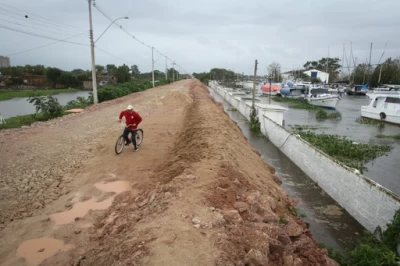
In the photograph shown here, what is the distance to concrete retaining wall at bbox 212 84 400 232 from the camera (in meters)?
6.70

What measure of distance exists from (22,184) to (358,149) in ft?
50.1

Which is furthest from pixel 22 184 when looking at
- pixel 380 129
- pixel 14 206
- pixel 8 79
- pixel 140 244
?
pixel 8 79

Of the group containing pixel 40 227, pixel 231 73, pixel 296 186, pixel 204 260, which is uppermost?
pixel 231 73

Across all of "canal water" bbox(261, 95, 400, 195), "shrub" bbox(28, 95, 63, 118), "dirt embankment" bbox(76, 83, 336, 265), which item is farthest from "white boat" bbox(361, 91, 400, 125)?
"shrub" bbox(28, 95, 63, 118)

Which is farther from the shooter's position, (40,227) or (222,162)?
(222,162)

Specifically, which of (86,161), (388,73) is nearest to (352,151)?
(86,161)

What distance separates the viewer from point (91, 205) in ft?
23.0

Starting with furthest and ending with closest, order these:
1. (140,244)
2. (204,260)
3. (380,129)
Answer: (380,129), (140,244), (204,260)

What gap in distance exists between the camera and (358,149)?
15258 mm

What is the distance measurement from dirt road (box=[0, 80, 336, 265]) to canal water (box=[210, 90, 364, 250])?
83 centimetres

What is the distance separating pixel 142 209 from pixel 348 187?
5944mm

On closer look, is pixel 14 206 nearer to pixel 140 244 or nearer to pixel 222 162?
pixel 140 244

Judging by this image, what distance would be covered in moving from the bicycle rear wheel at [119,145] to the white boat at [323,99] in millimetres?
34451

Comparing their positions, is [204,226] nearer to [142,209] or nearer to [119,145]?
[142,209]
